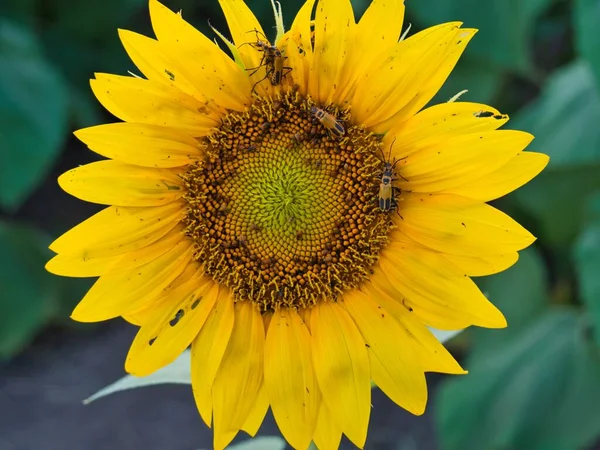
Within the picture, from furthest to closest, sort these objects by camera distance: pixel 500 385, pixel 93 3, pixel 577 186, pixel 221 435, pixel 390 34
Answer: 1. pixel 93 3
2. pixel 577 186
3. pixel 500 385
4. pixel 221 435
5. pixel 390 34

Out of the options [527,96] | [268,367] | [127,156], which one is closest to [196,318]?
[268,367]

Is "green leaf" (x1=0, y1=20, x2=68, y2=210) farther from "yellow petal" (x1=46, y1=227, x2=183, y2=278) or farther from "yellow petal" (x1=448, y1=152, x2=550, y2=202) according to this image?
"yellow petal" (x1=448, y1=152, x2=550, y2=202)

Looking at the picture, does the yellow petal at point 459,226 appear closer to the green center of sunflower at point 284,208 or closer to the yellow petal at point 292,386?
the green center of sunflower at point 284,208

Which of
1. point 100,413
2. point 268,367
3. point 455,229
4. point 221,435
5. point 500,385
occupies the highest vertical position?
point 455,229

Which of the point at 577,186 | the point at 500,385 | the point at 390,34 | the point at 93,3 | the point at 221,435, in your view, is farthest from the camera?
the point at 93,3

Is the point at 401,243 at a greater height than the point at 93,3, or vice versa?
the point at 401,243

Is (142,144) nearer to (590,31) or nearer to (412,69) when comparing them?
(412,69)

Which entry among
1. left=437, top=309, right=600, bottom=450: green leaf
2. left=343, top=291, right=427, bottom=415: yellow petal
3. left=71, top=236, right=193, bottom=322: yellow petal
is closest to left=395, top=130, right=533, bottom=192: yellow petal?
left=343, top=291, right=427, bottom=415: yellow petal

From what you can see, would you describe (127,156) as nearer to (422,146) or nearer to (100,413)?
(422,146)
